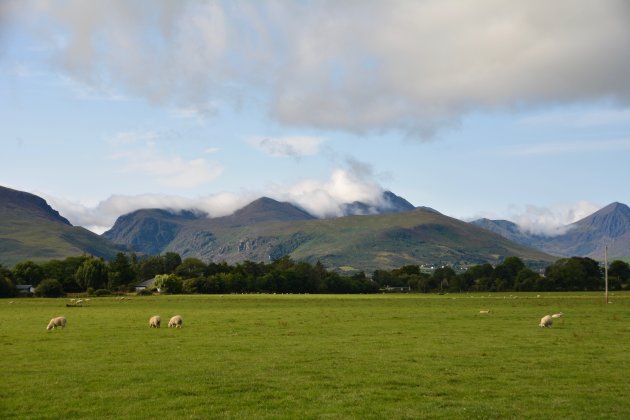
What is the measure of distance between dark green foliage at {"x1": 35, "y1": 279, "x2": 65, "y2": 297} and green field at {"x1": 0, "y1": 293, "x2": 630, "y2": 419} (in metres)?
116

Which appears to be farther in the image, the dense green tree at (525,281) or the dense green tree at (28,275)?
the dense green tree at (525,281)

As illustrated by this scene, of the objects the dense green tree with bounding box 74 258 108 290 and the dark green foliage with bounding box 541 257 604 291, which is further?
the dark green foliage with bounding box 541 257 604 291

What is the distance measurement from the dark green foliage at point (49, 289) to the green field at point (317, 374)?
382 feet

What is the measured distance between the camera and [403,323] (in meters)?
49.3

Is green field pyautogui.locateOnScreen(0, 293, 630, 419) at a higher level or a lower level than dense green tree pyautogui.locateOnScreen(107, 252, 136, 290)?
lower

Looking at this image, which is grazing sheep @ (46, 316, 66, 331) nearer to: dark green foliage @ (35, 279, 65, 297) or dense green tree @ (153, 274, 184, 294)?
dark green foliage @ (35, 279, 65, 297)

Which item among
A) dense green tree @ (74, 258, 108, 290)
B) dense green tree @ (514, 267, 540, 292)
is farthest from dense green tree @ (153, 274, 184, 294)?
dense green tree @ (514, 267, 540, 292)

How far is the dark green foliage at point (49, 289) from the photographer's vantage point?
14650 cm

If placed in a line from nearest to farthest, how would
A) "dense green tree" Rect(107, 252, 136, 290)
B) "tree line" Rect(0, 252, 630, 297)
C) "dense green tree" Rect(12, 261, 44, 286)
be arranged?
"tree line" Rect(0, 252, 630, 297)
"dense green tree" Rect(107, 252, 136, 290)
"dense green tree" Rect(12, 261, 44, 286)

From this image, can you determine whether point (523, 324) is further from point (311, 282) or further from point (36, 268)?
point (36, 268)

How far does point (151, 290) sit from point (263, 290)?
34.3 m

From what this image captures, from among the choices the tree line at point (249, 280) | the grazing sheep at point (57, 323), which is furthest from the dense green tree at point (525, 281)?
the grazing sheep at point (57, 323)

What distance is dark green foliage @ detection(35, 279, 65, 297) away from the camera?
146m

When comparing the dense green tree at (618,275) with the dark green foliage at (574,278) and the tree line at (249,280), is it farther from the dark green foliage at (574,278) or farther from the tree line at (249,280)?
Answer: the dark green foliage at (574,278)
